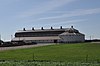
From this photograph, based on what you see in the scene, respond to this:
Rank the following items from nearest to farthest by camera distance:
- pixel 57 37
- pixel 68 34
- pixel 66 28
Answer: pixel 68 34 → pixel 57 37 → pixel 66 28

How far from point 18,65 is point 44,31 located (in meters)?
152

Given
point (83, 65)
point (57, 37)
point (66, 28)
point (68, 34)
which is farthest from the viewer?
point (66, 28)

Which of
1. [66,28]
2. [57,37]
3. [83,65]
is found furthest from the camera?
[66,28]

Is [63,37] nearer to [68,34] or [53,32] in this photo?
[68,34]

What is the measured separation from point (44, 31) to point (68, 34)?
1042 inches

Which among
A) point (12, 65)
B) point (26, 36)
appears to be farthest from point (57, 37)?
point (12, 65)

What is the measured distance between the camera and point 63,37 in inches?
6373

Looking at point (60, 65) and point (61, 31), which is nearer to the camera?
point (60, 65)

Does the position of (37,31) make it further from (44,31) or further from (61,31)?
(61,31)

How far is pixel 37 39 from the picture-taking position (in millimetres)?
170875

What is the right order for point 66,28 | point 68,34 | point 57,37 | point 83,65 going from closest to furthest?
point 83,65
point 68,34
point 57,37
point 66,28

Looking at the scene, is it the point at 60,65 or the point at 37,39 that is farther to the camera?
the point at 37,39

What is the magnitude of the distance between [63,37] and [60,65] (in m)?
132

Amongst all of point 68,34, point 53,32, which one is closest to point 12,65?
point 68,34
